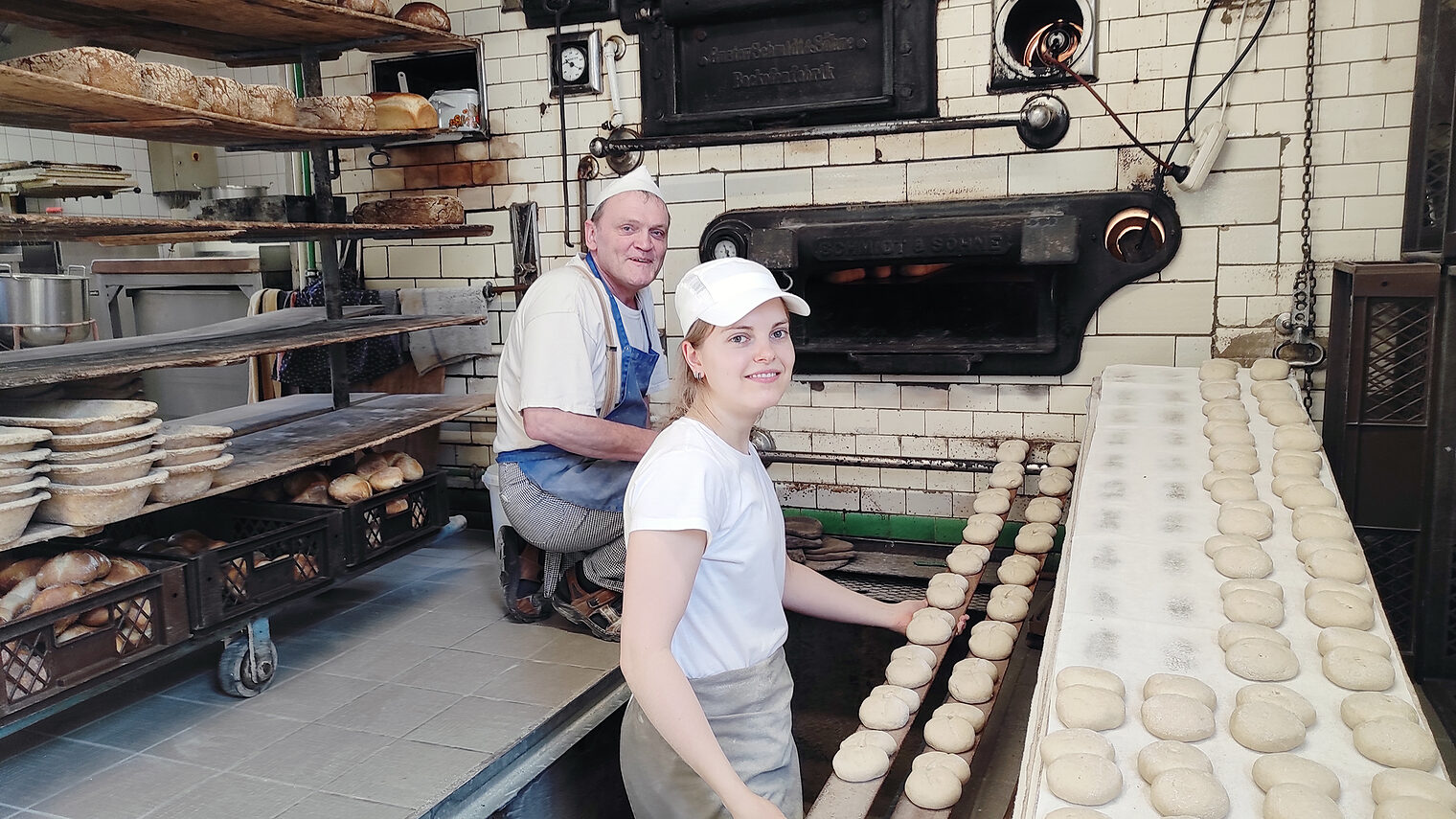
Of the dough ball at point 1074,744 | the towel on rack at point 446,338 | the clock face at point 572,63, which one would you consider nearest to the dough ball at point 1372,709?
the dough ball at point 1074,744

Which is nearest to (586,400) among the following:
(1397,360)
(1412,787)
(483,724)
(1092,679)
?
(483,724)

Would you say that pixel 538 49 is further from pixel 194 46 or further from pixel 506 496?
pixel 506 496

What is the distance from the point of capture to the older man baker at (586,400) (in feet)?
8.82

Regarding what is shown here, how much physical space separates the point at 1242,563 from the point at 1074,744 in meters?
0.64

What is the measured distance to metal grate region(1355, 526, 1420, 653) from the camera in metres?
2.66

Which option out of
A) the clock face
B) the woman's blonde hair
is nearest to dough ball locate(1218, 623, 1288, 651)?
the woman's blonde hair

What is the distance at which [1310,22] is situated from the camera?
295 cm

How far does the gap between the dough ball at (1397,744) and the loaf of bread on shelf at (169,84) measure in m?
2.67

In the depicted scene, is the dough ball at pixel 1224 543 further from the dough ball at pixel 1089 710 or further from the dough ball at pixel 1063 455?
the dough ball at pixel 1063 455

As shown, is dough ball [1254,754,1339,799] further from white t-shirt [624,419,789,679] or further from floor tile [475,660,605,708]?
floor tile [475,660,605,708]

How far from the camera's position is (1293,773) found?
1151 mm

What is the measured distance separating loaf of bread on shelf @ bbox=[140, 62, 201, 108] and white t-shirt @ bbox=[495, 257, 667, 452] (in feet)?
3.19

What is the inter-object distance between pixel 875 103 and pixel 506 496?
181 cm

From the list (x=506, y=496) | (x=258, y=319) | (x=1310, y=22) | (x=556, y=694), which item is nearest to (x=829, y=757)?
(x=556, y=694)
